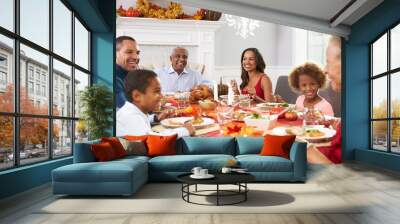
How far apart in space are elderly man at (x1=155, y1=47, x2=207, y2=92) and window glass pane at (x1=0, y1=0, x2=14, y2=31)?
426 cm

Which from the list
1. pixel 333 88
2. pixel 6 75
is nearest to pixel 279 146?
pixel 333 88

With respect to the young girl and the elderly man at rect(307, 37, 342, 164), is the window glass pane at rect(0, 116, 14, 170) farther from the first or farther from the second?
the elderly man at rect(307, 37, 342, 164)

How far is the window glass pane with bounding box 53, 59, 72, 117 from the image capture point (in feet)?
21.9

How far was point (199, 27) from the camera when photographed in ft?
30.3

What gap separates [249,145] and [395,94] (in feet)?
11.3

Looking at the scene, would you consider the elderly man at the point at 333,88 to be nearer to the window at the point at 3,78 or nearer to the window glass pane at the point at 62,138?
the window glass pane at the point at 62,138

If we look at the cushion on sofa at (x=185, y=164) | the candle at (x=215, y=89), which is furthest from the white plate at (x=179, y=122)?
the cushion on sofa at (x=185, y=164)

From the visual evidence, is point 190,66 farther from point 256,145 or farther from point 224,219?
point 224,219

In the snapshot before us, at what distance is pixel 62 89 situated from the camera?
7.01 metres

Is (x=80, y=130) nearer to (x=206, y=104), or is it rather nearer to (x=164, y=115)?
(x=164, y=115)

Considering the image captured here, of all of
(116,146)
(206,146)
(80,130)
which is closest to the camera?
(116,146)

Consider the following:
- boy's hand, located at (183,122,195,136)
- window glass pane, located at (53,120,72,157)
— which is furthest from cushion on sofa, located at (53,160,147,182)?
boy's hand, located at (183,122,195,136)

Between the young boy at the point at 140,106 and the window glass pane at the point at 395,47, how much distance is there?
4507mm

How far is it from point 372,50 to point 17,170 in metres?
7.94
